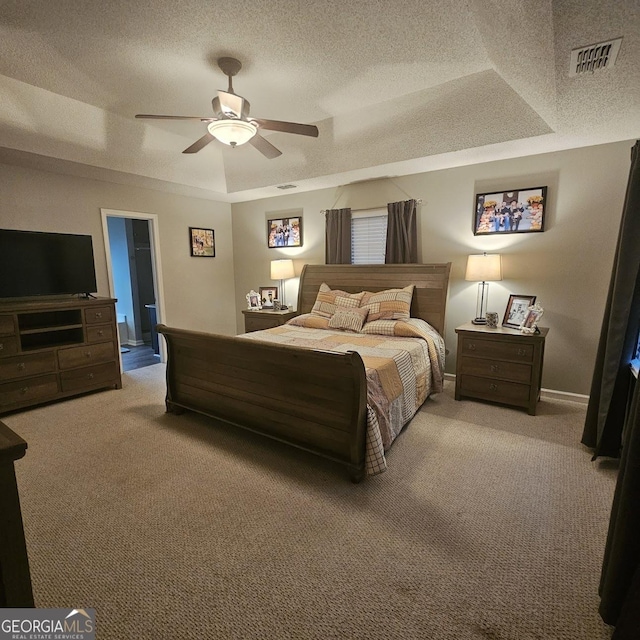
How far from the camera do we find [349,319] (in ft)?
12.8

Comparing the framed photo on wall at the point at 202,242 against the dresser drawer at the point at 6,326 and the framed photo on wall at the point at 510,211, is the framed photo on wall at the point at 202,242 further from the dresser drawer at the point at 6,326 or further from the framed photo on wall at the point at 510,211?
the framed photo on wall at the point at 510,211

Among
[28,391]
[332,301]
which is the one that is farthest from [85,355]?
[332,301]

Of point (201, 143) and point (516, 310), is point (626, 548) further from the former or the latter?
point (201, 143)

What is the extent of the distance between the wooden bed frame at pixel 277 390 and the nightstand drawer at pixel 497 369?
1764 millimetres

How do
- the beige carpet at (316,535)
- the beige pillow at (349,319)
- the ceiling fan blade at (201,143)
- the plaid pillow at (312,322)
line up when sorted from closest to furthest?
the beige carpet at (316,535)
the ceiling fan blade at (201,143)
the beige pillow at (349,319)
the plaid pillow at (312,322)

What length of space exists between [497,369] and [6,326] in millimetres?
4690

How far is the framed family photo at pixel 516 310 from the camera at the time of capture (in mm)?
3459

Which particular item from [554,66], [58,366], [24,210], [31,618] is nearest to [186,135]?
[24,210]

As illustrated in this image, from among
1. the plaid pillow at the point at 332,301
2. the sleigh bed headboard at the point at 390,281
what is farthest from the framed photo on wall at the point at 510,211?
the plaid pillow at the point at 332,301

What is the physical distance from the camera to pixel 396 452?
2.60 m

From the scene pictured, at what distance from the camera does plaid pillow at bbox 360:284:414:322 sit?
12.6ft

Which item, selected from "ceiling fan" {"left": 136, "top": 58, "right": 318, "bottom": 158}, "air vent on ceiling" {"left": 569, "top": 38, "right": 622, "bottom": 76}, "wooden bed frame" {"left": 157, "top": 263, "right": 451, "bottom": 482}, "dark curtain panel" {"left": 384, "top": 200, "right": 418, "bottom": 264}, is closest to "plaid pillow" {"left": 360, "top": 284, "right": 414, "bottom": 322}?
"dark curtain panel" {"left": 384, "top": 200, "right": 418, "bottom": 264}

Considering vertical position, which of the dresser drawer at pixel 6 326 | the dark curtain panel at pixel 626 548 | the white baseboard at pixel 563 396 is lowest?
the white baseboard at pixel 563 396

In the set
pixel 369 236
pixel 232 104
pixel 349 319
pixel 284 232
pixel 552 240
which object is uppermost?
pixel 232 104
